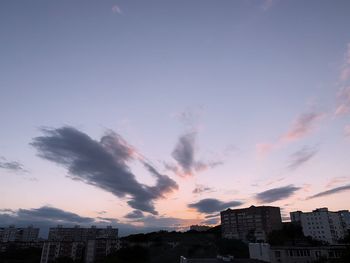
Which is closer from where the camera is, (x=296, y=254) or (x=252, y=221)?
(x=296, y=254)

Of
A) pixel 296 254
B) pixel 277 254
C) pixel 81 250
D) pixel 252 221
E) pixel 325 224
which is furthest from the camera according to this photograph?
pixel 252 221

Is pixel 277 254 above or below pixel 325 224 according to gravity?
below

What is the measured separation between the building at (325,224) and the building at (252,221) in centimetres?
1676

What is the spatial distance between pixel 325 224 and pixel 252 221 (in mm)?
36774

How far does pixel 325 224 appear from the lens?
5527 inches

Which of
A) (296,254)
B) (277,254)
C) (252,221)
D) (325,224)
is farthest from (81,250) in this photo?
(325,224)

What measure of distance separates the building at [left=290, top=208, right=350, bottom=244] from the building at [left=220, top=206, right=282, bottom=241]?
660 inches

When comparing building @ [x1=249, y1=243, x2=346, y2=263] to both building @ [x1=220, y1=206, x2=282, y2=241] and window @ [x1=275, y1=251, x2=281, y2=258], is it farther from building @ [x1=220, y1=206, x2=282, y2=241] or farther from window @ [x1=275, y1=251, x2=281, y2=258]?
building @ [x1=220, y1=206, x2=282, y2=241]

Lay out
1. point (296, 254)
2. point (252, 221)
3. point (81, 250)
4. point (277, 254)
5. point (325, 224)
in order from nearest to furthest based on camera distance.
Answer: point (277, 254)
point (296, 254)
point (325, 224)
point (81, 250)
point (252, 221)

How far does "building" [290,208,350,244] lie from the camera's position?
140m

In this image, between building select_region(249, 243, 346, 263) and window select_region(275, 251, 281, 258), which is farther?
window select_region(275, 251, 281, 258)

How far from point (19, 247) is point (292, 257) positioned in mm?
162851

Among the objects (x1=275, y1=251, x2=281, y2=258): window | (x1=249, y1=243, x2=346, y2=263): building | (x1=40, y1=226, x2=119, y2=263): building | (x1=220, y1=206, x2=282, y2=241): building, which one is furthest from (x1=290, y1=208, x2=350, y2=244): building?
(x1=275, y1=251, x2=281, y2=258): window

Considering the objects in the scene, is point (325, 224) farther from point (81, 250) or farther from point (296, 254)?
point (81, 250)
